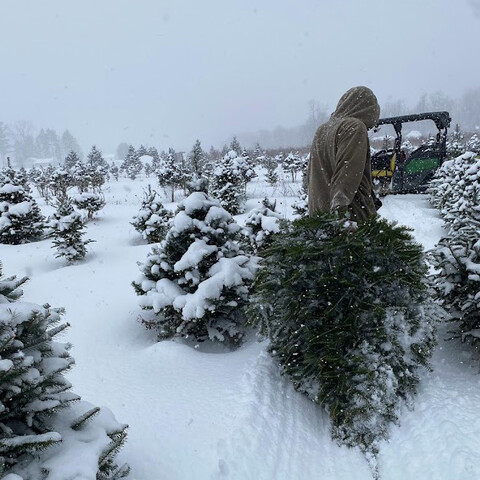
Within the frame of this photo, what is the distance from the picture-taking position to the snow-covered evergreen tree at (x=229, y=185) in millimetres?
15261

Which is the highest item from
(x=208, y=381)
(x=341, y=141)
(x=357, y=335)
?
(x=341, y=141)

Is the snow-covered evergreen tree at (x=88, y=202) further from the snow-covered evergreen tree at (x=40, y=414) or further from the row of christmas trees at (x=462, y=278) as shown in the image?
the row of christmas trees at (x=462, y=278)

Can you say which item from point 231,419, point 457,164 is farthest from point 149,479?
point 457,164

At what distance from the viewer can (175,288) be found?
4.09 m

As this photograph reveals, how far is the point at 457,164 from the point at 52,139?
403ft

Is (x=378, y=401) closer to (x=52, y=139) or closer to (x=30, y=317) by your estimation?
(x=30, y=317)

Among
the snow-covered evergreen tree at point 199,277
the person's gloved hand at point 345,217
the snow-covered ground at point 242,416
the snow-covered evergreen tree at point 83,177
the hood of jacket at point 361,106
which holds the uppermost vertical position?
the hood of jacket at point 361,106

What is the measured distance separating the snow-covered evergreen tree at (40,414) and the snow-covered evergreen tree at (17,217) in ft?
33.9

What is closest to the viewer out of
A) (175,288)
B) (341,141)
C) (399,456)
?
(399,456)

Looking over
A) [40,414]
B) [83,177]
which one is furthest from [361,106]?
[83,177]

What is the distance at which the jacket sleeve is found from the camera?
2.75 metres

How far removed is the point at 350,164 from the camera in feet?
9.04

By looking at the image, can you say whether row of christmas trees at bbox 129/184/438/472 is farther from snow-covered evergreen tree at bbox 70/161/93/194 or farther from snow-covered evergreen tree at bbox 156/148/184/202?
snow-covered evergreen tree at bbox 70/161/93/194

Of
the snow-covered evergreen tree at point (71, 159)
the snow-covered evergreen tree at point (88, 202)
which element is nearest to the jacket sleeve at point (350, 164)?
the snow-covered evergreen tree at point (88, 202)
